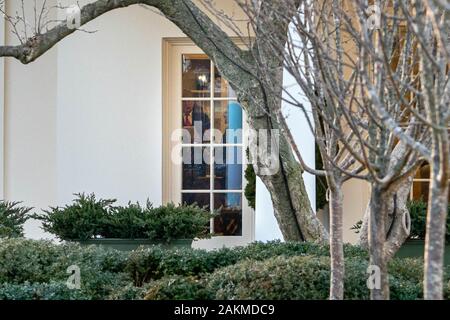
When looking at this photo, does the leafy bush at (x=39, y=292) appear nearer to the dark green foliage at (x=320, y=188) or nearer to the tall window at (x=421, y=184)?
the dark green foliage at (x=320, y=188)

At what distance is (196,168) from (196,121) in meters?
0.59

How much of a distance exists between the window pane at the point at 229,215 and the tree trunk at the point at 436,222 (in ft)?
22.5

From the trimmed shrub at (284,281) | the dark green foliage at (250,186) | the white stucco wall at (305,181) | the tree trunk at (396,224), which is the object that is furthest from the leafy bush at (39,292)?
the dark green foliage at (250,186)

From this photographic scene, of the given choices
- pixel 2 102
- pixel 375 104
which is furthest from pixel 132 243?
pixel 375 104

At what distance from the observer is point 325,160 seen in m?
4.36

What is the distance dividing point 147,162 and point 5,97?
6.23 ft

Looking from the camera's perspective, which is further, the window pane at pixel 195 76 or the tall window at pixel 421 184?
the window pane at pixel 195 76

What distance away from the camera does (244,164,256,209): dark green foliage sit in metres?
9.82

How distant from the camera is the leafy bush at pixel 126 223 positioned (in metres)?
8.01

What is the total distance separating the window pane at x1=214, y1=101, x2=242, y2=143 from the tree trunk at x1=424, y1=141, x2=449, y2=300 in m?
6.92

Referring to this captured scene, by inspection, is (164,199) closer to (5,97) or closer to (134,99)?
(134,99)

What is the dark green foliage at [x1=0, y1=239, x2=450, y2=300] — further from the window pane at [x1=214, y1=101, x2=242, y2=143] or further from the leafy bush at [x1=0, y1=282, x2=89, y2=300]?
the window pane at [x1=214, y1=101, x2=242, y2=143]

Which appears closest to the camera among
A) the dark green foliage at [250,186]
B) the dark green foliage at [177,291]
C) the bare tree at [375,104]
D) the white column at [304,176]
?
the bare tree at [375,104]
